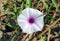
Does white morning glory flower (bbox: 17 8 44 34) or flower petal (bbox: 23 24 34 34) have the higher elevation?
white morning glory flower (bbox: 17 8 44 34)

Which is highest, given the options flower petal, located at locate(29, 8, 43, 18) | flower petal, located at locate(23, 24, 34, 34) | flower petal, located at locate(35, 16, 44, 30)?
flower petal, located at locate(29, 8, 43, 18)

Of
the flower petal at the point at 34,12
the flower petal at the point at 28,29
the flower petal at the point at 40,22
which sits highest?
the flower petal at the point at 34,12

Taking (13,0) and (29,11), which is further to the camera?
(13,0)

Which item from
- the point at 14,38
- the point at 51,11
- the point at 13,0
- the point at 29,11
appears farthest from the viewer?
the point at 13,0

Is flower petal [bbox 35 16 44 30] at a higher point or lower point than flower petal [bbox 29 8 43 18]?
lower

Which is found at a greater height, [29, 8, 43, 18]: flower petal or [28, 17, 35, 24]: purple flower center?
[29, 8, 43, 18]: flower petal

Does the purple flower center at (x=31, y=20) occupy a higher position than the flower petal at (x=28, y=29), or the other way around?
the purple flower center at (x=31, y=20)

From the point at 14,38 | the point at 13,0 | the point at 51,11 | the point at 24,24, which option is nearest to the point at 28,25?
the point at 24,24

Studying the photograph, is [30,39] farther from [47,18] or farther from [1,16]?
[1,16]
